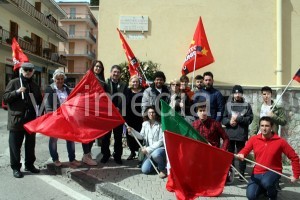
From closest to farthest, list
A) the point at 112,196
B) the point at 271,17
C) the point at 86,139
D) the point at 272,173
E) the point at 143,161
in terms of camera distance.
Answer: the point at 272,173 → the point at 112,196 → the point at 86,139 → the point at 143,161 → the point at 271,17

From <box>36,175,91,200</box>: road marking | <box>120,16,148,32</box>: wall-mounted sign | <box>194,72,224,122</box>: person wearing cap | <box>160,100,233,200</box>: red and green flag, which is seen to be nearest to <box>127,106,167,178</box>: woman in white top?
<box>194,72,224,122</box>: person wearing cap

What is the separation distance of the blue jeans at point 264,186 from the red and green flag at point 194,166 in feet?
1.72

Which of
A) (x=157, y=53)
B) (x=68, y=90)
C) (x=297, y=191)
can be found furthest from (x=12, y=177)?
(x=157, y=53)

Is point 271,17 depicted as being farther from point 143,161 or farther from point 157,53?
point 143,161

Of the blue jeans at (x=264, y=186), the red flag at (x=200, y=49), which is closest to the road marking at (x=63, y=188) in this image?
the blue jeans at (x=264, y=186)

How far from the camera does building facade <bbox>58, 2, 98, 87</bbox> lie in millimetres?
61750

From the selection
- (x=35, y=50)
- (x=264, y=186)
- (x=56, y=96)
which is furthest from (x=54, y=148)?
(x=35, y=50)

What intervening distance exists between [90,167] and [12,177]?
132 centimetres

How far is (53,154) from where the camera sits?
6262 millimetres

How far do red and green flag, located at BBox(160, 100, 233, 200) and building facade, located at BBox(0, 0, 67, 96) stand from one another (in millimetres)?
Answer: 25697

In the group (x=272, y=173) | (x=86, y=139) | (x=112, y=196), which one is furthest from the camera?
(x=86, y=139)

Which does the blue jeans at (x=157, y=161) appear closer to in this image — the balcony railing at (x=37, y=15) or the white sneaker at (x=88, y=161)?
the white sneaker at (x=88, y=161)

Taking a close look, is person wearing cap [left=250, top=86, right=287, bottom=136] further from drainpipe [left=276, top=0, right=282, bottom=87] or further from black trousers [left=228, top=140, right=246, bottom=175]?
drainpipe [left=276, top=0, right=282, bottom=87]

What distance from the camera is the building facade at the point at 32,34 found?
28108mm
